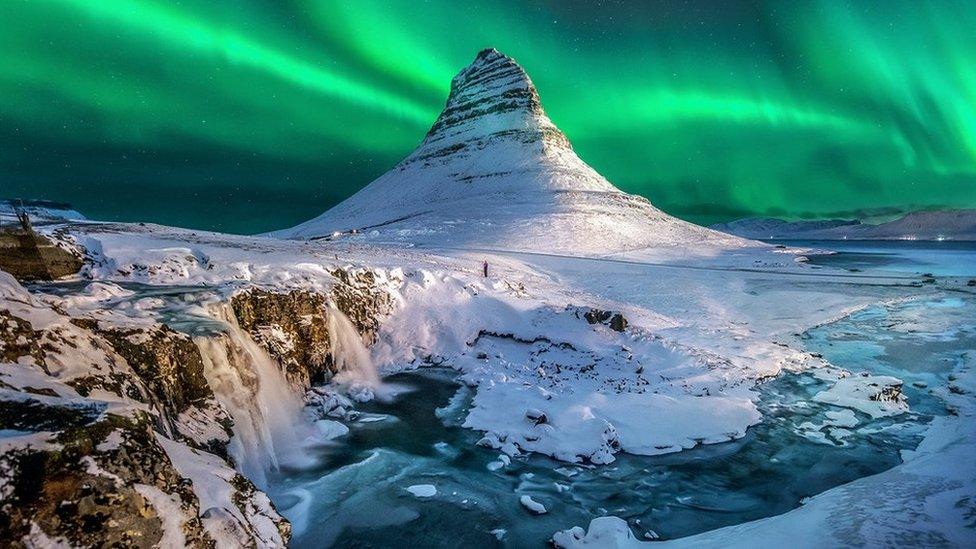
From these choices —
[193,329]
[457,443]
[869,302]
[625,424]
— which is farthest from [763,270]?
[193,329]

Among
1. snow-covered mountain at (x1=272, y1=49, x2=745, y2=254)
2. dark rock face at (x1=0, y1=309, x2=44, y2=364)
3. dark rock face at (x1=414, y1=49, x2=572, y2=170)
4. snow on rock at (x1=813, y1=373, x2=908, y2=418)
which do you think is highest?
dark rock face at (x1=414, y1=49, x2=572, y2=170)

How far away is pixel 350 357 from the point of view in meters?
14.9

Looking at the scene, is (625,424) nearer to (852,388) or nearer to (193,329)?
(852,388)

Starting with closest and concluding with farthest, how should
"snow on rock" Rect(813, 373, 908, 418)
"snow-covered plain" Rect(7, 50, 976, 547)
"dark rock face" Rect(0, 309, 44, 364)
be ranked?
"dark rock face" Rect(0, 309, 44, 364) → "snow-covered plain" Rect(7, 50, 976, 547) → "snow on rock" Rect(813, 373, 908, 418)

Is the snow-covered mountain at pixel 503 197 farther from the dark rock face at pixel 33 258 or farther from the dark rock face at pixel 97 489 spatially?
the dark rock face at pixel 97 489

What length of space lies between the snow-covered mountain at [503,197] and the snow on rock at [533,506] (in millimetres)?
53299

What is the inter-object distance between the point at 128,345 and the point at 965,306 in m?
42.3

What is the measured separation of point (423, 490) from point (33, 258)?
11801mm

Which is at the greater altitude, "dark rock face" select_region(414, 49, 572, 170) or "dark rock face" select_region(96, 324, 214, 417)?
"dark rock face" select_region(414, 49, 572, 170)

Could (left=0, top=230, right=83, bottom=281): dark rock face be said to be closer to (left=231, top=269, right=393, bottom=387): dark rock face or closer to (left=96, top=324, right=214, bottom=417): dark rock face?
(left=231, top=269, right=393, bottom=387): dark rock face

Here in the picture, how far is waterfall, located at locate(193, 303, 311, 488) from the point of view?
852 centimetres

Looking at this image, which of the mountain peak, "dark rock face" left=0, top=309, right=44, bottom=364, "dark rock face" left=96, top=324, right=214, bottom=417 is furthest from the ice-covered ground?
the mountain peak

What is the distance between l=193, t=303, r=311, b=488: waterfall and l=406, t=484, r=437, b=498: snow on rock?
2581 millimetres

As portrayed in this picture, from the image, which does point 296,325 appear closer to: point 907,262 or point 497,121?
point 907,262
